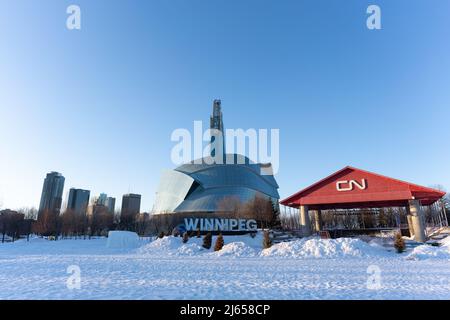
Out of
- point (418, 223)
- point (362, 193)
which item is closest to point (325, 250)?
point (362, 193)

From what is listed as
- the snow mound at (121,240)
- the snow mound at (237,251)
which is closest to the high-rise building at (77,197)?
the snow mound at (121,240)

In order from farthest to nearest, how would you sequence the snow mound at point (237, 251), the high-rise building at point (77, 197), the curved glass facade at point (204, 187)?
the high-rise building at point (77, 197), the curved glass facade at point (204, 187), the snow mound at point (237, 251)

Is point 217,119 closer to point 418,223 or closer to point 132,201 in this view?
point 132,201

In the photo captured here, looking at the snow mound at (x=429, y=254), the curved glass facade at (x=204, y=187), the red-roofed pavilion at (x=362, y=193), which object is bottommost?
the snow mound at (x=429, y=254)

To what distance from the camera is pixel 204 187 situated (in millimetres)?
78500

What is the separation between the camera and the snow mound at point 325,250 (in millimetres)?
18038

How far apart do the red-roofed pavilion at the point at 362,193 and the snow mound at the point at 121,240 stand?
68.9 feet

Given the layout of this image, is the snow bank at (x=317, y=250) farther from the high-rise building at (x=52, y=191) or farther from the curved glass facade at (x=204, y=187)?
the high-rise building at (x=52, y=191)

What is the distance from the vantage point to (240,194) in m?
77.7

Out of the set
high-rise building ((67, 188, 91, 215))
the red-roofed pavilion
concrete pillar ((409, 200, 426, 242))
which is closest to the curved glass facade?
the red-roofed pavilion

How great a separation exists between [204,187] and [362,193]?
58.0m
